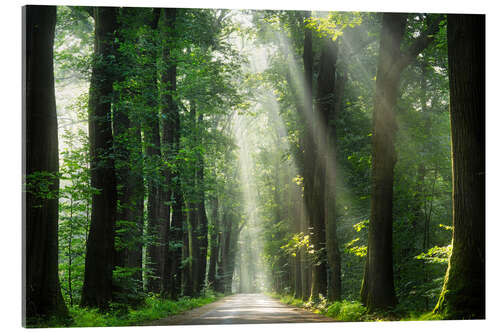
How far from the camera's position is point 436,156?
14141 mm

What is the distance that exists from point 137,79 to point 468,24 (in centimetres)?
705

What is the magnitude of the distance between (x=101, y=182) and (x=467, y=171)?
7352 mm

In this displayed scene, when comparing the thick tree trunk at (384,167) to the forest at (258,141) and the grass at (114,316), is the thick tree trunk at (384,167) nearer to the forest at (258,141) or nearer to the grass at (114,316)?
the forest at (258,141)

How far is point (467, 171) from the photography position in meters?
7.48

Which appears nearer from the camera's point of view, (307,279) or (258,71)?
(258,71)

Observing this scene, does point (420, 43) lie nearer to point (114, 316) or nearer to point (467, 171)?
point (467, 171)

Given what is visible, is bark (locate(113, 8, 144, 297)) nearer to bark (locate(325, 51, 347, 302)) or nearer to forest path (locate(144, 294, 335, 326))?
forest path (locate(144, 294, 335, 326))

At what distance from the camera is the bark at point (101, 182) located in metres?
10.5

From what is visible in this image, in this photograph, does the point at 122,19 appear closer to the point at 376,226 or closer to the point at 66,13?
the point at 66,13

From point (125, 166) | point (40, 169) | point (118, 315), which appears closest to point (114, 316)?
point (118, 315)

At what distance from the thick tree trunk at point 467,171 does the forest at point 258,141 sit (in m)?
0.02

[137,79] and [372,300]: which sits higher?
[137,79]

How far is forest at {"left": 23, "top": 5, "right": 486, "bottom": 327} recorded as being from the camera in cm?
814
